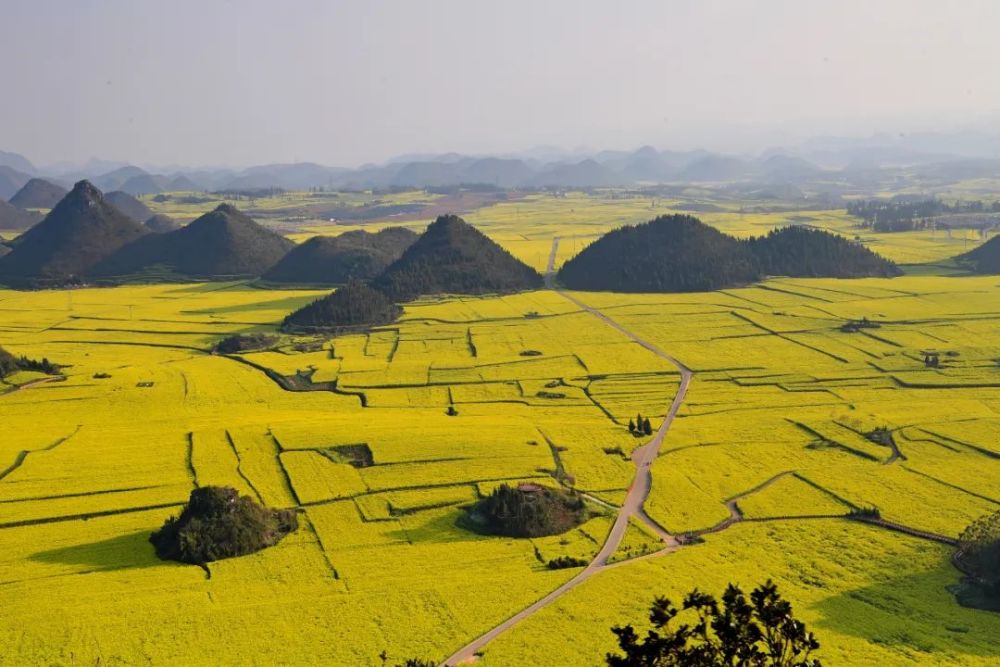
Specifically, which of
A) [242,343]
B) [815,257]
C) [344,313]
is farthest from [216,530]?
[815,257]

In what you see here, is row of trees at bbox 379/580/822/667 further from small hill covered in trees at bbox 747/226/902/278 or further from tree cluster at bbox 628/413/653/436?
small hill covered in trees at bbox 747/226/902/278

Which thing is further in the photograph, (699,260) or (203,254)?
(203,254)

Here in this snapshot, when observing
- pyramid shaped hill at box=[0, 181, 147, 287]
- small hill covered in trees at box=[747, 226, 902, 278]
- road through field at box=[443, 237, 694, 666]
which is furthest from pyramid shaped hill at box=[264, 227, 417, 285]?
road through field at box=[443, 237, 694, 666]

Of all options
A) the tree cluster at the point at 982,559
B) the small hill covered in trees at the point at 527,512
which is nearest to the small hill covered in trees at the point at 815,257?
the tree cluster at the point at 982,559

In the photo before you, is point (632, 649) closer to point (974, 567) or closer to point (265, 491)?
point (974, 567)

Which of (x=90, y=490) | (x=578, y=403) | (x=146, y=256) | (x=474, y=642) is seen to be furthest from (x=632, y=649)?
(x=146, y=256)

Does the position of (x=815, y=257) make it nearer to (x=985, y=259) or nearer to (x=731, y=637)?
(x=985, y=259)
